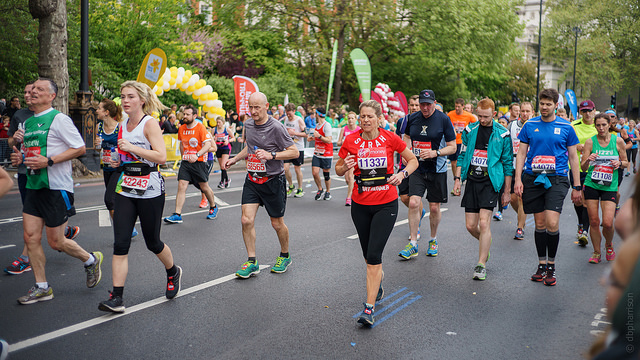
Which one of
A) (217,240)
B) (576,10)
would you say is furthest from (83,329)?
(576,10)

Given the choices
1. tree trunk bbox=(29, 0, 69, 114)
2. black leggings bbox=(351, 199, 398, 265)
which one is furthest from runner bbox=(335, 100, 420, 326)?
tree trunk bbox=(29, 0, 69, 114)

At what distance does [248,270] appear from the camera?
6.44 meters

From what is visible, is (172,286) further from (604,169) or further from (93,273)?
(604,169)

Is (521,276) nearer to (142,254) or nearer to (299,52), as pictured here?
(142,254)

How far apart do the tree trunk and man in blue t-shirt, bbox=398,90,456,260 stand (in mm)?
10321

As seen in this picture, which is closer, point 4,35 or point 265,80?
point 4,35

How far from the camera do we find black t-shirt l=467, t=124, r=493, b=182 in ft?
22.7

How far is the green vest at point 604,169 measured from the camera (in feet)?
24.1

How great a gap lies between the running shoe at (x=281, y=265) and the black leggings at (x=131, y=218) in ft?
5.49

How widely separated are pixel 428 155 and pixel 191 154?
418 centimetres

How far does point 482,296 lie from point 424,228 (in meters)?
3.68

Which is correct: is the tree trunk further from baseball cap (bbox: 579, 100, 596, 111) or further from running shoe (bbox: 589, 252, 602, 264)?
running shoe (bbox: 589, 252, 602, 264)

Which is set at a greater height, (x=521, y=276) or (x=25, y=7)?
(x=25, y=7)

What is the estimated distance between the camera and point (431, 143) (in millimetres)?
7543
